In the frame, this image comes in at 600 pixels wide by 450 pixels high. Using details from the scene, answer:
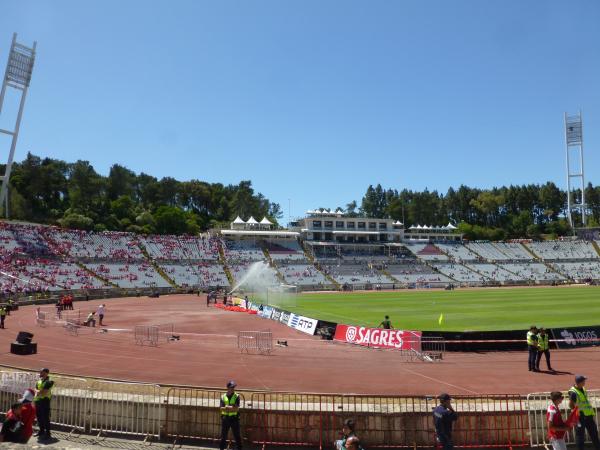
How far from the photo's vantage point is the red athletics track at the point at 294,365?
16422 millimetres

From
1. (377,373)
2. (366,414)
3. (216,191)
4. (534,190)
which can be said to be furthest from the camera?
(534,190)

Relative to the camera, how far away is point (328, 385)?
53.6 feet

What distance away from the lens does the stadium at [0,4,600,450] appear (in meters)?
10.7

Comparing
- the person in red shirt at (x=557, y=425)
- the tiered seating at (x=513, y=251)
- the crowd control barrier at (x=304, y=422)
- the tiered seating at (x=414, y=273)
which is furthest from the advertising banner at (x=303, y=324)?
the tiered seating at (x=513, y=251)

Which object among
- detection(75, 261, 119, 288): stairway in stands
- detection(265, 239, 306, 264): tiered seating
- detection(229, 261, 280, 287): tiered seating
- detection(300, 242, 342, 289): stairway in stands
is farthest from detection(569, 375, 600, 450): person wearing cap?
detection(265, 239, 306, 264): tiered seating

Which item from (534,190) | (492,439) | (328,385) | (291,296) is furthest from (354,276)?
(534,190)

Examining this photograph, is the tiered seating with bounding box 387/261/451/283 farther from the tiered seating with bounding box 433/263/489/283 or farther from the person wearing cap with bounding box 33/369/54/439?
the person wearing cap with bounding box 33/369/54/439

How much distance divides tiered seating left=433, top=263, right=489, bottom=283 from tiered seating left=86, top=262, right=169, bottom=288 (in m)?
51.6

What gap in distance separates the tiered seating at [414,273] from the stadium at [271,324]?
0.54 metres

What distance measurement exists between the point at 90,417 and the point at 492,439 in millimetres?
9439

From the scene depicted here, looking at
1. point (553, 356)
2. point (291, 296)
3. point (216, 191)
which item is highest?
point (216, 191)

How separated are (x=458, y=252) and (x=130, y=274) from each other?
68.0 meters

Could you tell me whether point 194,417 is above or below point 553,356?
below

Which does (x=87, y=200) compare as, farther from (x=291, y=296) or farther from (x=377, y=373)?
(x=377, y=373)
